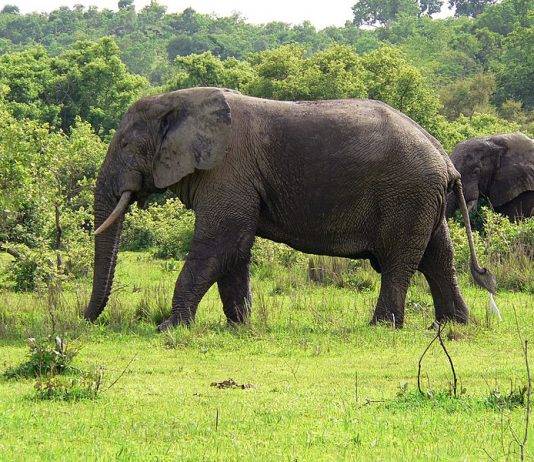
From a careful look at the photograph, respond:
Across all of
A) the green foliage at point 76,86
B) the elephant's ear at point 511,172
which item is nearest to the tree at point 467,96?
the green foliage at point 76,86

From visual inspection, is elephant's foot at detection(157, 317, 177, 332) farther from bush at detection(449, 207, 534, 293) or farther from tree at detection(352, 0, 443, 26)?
tree at detection(352, 0, 443, 26)

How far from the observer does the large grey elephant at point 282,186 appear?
1270cm

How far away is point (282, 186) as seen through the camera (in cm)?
1301

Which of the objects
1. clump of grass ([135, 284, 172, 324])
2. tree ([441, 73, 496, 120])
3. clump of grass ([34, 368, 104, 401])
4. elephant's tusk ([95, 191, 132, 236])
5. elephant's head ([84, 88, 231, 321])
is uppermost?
elephant's head ([84, 88, 231, 321])

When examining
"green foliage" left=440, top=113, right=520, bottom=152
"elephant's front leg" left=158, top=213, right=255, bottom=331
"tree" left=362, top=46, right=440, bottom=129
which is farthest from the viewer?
"tree" left=362, top=46, right=440, bottom=129

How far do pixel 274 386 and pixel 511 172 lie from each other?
12.4 metres

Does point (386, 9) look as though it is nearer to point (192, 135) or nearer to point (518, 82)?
point (518, 82)

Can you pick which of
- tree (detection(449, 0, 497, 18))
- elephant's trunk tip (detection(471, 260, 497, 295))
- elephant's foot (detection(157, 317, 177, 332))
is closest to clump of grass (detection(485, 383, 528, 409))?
elephant's trunk tip (detection(471, 260, 497, 295))

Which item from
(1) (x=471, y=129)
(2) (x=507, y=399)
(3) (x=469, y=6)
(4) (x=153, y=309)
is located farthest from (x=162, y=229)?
(3) (x=469, y=6)

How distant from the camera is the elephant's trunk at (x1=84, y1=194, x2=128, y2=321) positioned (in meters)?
13.0

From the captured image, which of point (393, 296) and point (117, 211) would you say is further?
point (117, 211)

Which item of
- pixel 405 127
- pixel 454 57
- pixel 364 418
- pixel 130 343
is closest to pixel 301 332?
pixel 130 343

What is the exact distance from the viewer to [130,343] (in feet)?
38.5

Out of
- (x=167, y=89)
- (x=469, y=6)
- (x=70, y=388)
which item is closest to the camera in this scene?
(x=70, y=388)
